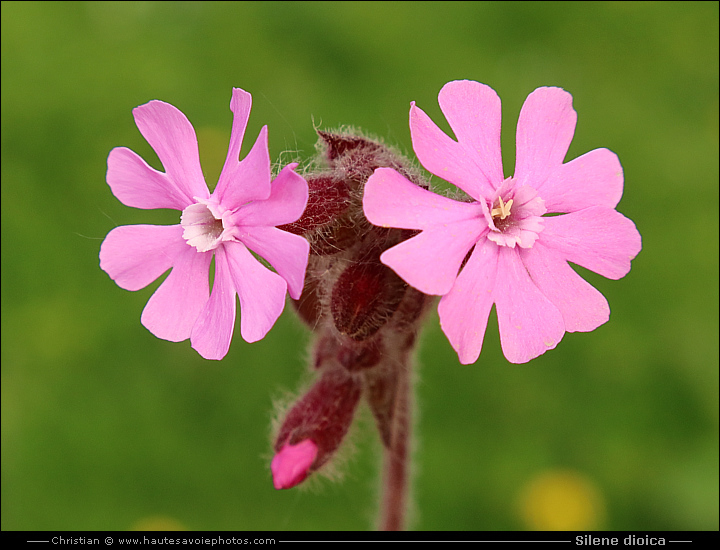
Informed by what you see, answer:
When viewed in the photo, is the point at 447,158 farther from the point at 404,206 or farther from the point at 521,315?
the point at 521,315

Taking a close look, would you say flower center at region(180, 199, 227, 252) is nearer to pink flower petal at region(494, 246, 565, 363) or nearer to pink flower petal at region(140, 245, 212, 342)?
pink flower petal at region(140, 245, 212, 342)

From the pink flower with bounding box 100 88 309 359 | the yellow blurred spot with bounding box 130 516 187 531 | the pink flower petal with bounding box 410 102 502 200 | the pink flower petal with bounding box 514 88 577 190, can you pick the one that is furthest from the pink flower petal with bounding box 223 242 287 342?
the yellow blurred spot with bounding box 130 516 187 531

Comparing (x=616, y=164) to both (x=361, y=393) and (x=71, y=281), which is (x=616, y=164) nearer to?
(x=361, y=393)

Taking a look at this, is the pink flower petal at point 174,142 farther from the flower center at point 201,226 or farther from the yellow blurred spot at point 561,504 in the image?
the yellow blurred spot at point 561,504

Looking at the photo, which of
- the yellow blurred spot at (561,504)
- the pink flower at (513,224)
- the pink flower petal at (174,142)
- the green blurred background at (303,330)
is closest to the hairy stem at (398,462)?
the green blurred background at (303,330)

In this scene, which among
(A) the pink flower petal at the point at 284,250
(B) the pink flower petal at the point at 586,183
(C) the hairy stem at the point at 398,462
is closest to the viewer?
(A) the pink flower petal at the point at 284,250

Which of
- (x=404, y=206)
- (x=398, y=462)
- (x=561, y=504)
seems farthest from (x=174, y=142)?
(x=561, y=504)

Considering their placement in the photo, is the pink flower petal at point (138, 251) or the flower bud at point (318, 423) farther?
the flower bud at point (318, 423)
